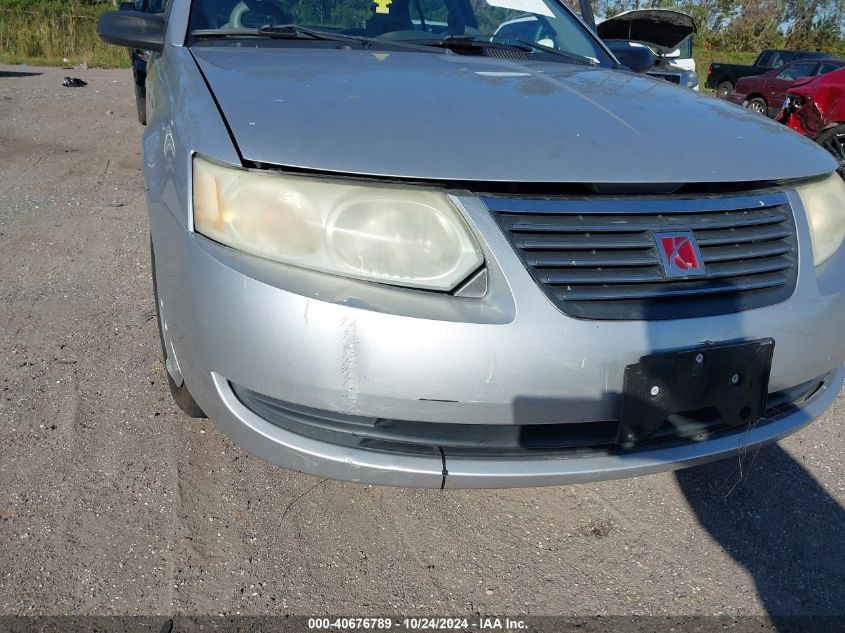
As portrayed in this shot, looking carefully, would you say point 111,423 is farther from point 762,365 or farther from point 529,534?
point 762,365

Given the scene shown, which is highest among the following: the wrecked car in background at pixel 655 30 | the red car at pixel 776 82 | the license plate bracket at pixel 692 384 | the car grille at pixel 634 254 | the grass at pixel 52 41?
the car grille at pixel 634 254

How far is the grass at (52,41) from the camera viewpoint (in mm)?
17875

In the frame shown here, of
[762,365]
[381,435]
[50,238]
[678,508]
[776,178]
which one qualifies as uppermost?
[776,178]

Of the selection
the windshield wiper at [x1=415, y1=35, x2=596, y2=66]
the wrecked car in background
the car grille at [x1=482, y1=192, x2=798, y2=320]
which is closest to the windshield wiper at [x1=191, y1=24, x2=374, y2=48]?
the windshield wiper at [x1=415, y1=35, x2=596, y2=66]

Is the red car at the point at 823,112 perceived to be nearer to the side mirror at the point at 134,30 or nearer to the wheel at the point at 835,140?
the wheel at the point at 835,140

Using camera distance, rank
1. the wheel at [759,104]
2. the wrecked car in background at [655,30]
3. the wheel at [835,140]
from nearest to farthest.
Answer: the wheel at [835,140] < the wrecked car in background at [655,30] < the wheel at [759,104]

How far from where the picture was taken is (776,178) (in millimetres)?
1809

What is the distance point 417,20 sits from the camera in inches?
114

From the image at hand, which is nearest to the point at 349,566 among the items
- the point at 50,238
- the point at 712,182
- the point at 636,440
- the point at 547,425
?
the point at 547,425

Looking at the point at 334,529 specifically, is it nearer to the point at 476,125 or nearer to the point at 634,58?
the point at 476,125

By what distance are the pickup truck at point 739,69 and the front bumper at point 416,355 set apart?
19157mm

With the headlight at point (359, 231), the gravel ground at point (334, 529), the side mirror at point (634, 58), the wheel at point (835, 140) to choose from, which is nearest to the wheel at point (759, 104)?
the wheel at point (835, 140)

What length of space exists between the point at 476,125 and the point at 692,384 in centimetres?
77

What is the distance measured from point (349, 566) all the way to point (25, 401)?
1.36m
